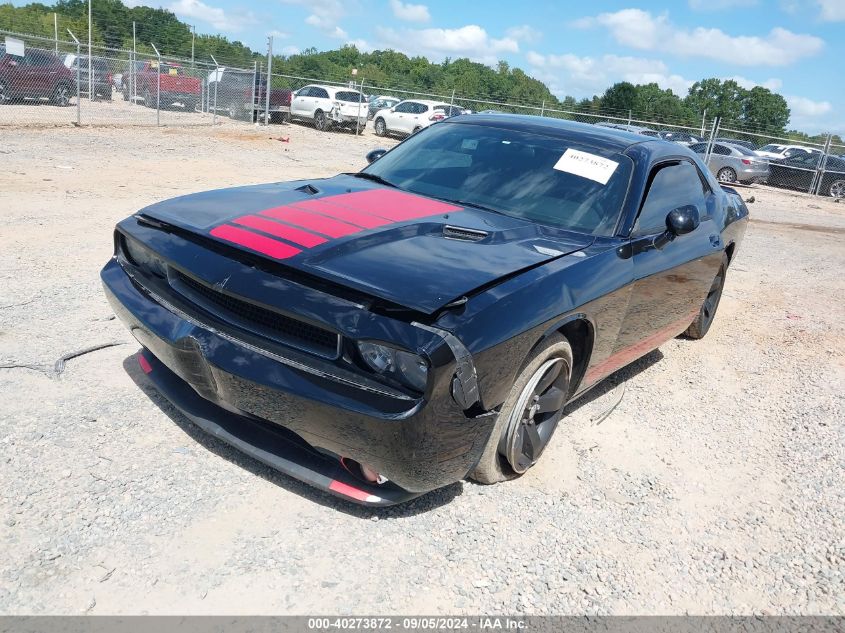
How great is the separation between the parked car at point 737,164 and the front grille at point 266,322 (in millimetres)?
22714

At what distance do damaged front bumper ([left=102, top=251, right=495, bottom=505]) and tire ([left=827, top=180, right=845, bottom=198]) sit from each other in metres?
25.0

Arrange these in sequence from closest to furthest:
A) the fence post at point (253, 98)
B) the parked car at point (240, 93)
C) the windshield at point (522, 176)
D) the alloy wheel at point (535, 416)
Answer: the alloy wheel at point (535, 416) → the windshield at point (522, 176) → the fence post at point (253, 98) → the parked car at point (240, 93)

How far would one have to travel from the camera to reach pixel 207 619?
2.25 meters

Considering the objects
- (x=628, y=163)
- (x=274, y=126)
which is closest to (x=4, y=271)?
(x=628, y=163)

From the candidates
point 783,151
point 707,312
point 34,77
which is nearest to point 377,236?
point 707,312

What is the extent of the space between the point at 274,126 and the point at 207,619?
22784 mm

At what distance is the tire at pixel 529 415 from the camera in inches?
117

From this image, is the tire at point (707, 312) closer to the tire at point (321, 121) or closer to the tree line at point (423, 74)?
the tire at point (321, 121)

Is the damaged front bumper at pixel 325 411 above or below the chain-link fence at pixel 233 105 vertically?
below

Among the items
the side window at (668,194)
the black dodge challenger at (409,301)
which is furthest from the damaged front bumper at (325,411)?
the side window at (668,194)

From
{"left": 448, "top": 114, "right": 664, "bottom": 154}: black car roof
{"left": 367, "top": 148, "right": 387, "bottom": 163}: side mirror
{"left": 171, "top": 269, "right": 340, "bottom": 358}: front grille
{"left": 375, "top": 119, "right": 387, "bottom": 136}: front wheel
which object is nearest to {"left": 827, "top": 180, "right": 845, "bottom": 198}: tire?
{"left": 375, "top": 119, "right": 387, "bottom": 136}: front wheel

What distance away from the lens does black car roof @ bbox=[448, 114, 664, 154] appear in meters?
4.13

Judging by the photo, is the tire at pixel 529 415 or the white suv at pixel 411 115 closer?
the tire at pixel 529 415

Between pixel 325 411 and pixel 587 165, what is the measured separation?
2.21 meters
